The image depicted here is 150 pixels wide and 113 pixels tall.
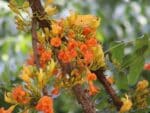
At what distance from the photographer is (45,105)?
2.54ft

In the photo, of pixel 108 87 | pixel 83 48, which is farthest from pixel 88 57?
pixel 108 87

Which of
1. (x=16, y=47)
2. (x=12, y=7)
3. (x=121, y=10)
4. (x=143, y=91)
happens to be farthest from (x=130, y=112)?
(x=121, y=10)

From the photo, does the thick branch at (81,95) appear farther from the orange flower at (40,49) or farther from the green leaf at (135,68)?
the green leaf at (135,68)

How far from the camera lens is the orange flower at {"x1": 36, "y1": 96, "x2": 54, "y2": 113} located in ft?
2.55

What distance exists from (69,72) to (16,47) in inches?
69.9

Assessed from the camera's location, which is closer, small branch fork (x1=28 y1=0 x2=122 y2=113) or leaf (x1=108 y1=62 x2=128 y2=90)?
small branch fork (x1=28 y1=0 x2=122 y2=113)

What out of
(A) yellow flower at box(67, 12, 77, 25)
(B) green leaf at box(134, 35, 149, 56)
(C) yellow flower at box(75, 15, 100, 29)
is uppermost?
(A) yellow flower at box(67, 12, 77, 25)

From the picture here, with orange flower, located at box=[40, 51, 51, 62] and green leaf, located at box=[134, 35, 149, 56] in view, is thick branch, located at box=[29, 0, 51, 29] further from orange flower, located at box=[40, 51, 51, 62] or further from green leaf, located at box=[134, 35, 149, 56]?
green leaf, located at box=[134, 35, 149, 56]

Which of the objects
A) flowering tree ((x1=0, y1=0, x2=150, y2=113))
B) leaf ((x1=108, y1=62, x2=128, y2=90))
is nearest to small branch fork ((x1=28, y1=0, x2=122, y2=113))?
flowering tree ((x1=0, y1=0, x2=150, y2=113))

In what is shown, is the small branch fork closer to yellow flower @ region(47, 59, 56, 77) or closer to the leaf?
yellow flower @ region(47, 59, 56, 77)

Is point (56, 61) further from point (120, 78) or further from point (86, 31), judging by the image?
point (120, 78)

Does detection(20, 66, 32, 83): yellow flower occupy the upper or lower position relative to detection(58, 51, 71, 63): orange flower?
lower

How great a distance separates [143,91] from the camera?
0.97 metres

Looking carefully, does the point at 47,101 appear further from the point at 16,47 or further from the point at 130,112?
the point at 16,47
